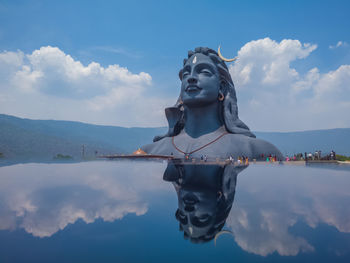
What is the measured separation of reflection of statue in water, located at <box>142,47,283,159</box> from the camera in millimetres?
11680

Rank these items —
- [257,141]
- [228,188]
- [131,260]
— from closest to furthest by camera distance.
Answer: [131,260], [228,188], [257,141]

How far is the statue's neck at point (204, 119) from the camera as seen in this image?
41.2ft

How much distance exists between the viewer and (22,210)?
2.83m

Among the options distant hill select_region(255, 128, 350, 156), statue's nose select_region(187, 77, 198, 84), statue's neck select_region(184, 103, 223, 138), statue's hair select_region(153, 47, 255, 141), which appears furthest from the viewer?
distant hill select_region(255, 128, 350, 156)

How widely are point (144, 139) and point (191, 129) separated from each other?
294ft

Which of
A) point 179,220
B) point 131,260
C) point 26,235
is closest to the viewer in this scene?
point 131,260

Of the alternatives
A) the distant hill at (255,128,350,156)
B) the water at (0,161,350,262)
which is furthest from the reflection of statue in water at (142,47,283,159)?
the distant hill at (255,128,350,156)

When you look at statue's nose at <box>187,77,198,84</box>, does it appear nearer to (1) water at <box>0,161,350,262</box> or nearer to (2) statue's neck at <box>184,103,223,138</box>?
(2) statue's neck at <box>184,103,223,138</box>

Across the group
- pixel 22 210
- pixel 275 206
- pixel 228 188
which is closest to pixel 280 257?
pixel 275 206

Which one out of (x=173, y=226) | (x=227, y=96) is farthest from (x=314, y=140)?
(x=173, y=226)

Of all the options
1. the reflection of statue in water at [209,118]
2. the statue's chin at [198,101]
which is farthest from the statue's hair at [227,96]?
the statue's chin at [198,101]

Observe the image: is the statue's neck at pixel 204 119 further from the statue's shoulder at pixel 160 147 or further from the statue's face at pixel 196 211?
the statue's face at pixel 196 211

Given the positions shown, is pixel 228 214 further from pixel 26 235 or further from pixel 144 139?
pixel 144 139

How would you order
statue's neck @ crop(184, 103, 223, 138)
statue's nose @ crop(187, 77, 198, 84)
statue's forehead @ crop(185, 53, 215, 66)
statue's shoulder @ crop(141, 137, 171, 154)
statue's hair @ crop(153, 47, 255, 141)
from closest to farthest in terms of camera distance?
statue's nose @ crop(187, 77, 198, 84) → statue's forehead @ crop(185, 53, 215, 66) → statue's hair @ crop(153, 47, 255, 141) → statue's neck @ crop(184, 103, 223, 138) → statue's shoulder @ crop(141, 137, 171, 154)
